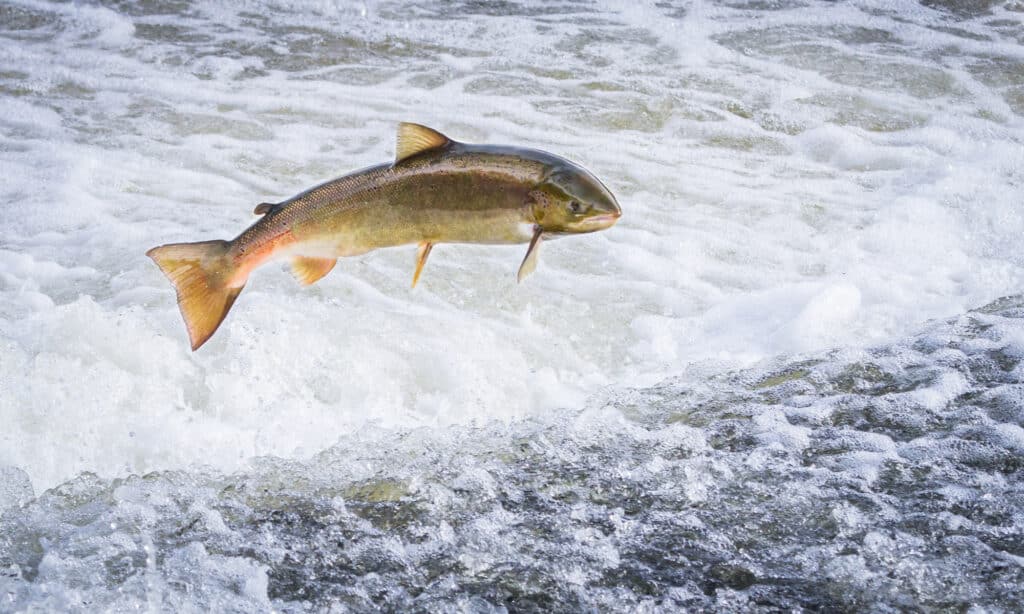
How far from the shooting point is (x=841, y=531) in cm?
259

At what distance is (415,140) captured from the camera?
1.67 metres

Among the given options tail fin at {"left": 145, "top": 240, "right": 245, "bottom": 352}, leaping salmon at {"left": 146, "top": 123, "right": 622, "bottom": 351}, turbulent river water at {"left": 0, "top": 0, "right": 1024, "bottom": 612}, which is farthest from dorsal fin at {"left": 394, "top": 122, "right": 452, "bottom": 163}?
turbulent river water at {"left": 0, "top": 0, "right": 1024, "bottom": 612}

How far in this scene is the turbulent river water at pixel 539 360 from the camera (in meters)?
2.50

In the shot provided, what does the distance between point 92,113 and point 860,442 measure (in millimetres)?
5005

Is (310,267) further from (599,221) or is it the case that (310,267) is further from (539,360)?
(539,360)

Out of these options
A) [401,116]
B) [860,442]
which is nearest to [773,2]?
[401,116]

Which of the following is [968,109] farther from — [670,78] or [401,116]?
[401,116]

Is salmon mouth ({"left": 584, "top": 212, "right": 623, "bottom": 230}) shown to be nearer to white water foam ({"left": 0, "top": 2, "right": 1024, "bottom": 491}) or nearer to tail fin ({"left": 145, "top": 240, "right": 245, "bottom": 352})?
tail fin ({"left": 145, "top": 240, "right": 245, "bottom": 352})

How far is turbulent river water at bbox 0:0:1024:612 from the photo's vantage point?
8.19 feet

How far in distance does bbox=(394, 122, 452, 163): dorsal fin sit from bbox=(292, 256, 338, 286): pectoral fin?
8.5 inches

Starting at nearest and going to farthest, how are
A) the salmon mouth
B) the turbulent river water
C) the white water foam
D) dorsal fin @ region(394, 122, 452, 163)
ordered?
the salmon mouth
dorsal fin @ region(394, 122, 452, 163)
the turbulent river water
the white water foam

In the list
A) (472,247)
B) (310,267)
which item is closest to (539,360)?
(472,247)

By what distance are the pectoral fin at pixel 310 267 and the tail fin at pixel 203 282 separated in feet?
0.33

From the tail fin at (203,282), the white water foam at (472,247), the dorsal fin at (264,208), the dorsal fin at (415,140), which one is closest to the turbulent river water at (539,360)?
the white water foam at (472,247)
